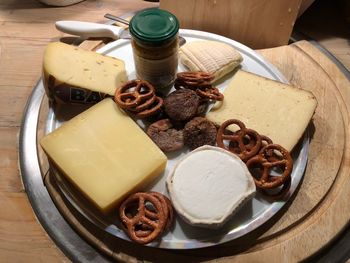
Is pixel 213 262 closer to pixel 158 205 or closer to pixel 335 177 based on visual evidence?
pixel 158 205

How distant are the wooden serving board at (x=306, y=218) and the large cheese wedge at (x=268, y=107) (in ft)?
0.26

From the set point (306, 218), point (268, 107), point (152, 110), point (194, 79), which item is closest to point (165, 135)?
point (152, 110)

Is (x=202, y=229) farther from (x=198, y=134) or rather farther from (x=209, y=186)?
(x=198, y=134)

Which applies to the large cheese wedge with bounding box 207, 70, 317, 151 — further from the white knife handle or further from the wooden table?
the white knife handle

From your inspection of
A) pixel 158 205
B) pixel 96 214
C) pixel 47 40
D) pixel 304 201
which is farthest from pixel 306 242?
pixel 47 40

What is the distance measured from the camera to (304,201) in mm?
841

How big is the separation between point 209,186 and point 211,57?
40 centimetres

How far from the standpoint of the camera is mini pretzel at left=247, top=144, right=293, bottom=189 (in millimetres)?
803

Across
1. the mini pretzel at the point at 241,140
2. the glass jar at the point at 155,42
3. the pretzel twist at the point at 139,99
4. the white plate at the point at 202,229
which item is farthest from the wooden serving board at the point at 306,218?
the glass jar at the point at 155,42

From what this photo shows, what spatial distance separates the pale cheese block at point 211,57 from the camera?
100 cm

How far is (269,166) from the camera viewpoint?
82cm

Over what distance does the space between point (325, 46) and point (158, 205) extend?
0.79m

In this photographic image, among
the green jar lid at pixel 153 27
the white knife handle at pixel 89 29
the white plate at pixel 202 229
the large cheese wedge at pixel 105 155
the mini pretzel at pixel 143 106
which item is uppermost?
the green jar lid at pixel 153 27

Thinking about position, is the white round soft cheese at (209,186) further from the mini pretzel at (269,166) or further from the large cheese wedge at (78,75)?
the large cheese wedge at (78,75)
